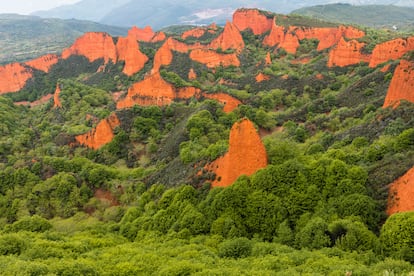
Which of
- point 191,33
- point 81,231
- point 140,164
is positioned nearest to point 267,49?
point 191,33

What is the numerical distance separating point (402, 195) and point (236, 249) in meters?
9.74

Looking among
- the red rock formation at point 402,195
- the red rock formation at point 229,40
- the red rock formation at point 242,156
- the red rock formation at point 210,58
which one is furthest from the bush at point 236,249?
the red rock formation at point 229,40

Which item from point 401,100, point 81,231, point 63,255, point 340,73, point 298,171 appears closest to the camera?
point 63,255

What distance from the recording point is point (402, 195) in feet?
73.3

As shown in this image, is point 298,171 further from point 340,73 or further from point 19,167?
point 340,73

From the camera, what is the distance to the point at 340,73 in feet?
226

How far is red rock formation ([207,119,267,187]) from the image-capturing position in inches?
1141

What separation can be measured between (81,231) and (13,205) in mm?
10189

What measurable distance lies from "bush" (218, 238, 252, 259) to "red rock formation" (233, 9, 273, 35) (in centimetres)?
9563

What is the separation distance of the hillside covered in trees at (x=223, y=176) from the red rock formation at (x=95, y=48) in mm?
19757

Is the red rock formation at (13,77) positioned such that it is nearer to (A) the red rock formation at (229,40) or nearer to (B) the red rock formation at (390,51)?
(A) the red rock formation at (229,40)

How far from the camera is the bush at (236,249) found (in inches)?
895

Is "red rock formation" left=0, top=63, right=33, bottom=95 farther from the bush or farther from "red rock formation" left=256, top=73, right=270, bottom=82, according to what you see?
the bush

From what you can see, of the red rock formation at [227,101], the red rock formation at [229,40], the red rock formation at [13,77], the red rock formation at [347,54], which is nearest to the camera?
the red rock formation at [227,101]
